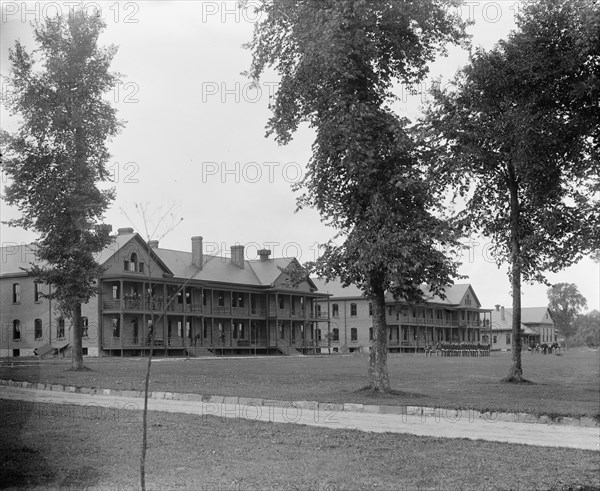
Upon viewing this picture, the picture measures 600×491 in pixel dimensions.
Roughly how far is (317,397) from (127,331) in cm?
3837

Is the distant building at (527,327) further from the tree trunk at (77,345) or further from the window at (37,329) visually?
the tree trunk at (77,345)

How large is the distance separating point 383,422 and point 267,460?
5.15 m

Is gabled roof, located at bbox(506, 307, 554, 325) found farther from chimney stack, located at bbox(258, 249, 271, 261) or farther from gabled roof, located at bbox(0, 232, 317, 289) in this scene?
gabled roof, located at bbox(0, 232, 317, 289)

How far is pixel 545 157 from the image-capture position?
21.0 metres

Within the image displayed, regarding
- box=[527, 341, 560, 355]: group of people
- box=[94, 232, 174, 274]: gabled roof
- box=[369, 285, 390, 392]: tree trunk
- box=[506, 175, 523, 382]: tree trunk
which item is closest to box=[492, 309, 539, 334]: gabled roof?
box=[527, 341, 560, 355]: group of people

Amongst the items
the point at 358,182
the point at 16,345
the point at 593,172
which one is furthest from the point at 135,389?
the point at 16,345

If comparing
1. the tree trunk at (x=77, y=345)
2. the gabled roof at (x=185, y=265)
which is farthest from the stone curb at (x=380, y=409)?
the gabled roof at (x=185, y=265)

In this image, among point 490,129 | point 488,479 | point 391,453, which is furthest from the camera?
point 490,129

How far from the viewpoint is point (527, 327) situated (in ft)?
461

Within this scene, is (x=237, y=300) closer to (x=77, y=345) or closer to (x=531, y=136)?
(x=77, y=345)

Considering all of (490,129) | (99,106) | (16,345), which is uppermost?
(99,106)

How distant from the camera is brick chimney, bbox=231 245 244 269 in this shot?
6900 cm

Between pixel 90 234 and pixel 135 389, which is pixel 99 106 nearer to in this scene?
pixel 90 234

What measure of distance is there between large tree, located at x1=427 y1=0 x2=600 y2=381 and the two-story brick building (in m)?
23.3
